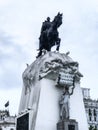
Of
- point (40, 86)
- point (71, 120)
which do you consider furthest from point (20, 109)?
point (71, 120)

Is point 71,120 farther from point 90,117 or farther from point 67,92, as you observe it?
point 90,117

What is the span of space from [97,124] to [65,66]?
Answer: 43.1 m

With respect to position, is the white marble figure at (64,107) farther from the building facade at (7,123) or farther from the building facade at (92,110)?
the building facade at (92,110)

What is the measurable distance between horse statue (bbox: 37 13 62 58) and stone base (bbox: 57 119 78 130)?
14.4ft

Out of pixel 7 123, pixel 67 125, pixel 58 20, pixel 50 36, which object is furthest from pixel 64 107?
pixel 7 123

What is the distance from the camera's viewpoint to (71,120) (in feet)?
47.0

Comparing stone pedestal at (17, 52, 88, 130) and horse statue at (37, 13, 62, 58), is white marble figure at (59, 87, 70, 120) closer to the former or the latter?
stone pedestal at (17, 52, 88, 130)

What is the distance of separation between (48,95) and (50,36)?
3.54m

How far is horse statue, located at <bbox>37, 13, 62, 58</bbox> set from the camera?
17.0 meters

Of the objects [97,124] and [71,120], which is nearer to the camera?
[71,120]

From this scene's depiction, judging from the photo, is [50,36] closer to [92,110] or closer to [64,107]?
[64,107]

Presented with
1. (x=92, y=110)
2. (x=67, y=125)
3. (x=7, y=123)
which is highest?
(x=92, y=110)

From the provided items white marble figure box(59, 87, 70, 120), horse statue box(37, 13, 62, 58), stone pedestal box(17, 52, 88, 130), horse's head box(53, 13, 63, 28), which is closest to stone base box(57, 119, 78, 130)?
stone pedestal box(17, 52, 88, 130)

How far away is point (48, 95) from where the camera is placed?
14.9m
